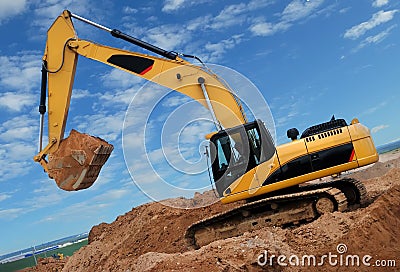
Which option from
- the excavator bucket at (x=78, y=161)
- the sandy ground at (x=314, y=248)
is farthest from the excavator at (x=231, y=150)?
the sandy ground at (x=314, y=248)

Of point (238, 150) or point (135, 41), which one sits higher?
point (135, 41)

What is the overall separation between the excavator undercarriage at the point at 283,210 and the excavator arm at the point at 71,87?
192 cm

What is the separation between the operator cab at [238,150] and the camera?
356 inches

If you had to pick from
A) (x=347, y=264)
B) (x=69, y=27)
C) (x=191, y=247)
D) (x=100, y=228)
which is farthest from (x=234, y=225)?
(x=100, y=228)

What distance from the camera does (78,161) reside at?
888cm

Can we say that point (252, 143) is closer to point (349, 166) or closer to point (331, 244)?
→ point (349, 166)

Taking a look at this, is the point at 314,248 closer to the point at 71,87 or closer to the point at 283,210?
the point at 283,210

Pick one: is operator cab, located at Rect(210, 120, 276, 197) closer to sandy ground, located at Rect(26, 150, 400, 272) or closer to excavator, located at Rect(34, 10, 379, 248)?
excavator, located at Rect(34, 10, 379, 248)

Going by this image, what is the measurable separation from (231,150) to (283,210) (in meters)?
1.72

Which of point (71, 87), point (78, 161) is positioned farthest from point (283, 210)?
point (71, 87)

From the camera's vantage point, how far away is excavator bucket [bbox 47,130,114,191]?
29.1 ft

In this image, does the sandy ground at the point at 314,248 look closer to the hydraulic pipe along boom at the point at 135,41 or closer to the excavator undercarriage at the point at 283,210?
the excavator undercarriage at the point at 283,210

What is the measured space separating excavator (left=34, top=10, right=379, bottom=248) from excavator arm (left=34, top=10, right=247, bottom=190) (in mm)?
21

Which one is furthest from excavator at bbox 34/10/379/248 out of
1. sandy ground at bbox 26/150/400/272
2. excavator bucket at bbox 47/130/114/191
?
sandy ground at bbox 26/150/400/272
